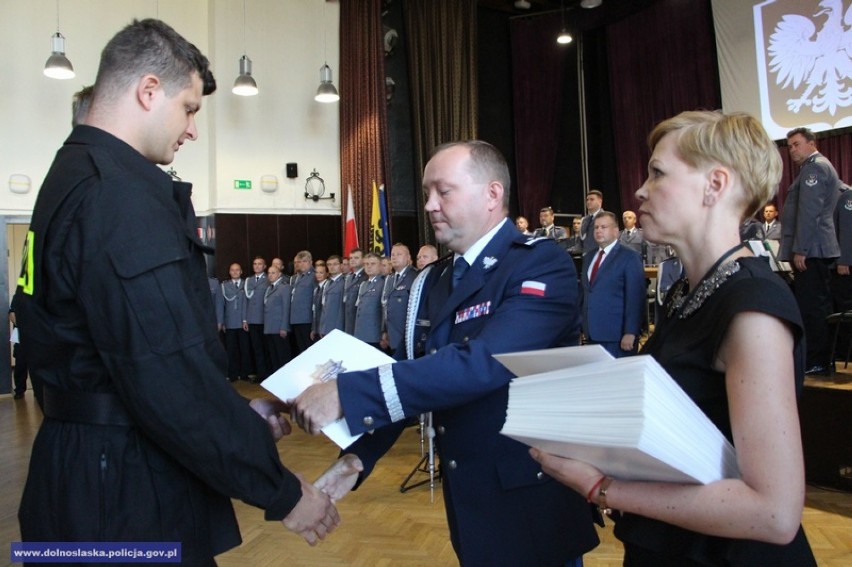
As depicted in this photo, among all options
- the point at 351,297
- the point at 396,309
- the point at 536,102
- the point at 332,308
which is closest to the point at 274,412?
the point at 396,309

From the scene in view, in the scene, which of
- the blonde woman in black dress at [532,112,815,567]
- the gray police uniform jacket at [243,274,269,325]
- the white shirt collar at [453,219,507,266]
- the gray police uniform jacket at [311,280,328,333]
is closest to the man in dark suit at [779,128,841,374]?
the white shirt collar at [453,219,507,266]

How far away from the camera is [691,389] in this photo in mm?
1068

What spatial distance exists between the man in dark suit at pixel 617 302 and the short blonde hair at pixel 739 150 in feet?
12.9

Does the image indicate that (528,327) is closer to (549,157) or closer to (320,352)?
(320,352)

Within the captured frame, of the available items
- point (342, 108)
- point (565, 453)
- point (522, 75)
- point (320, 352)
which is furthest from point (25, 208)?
point (565, 453)

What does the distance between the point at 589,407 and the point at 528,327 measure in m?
0.56

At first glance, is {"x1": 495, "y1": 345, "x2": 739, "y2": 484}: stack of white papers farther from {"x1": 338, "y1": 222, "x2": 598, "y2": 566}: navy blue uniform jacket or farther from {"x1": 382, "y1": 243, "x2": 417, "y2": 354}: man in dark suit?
{"x1": 382, "y1": 243, "x2": 417, "y2": 354}: man in dark suit

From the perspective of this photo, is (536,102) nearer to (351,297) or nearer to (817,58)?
(817,58)

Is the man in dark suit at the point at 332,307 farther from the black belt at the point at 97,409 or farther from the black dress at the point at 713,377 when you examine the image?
the black dress at the point at 713,377

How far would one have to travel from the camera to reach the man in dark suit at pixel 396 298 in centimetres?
704

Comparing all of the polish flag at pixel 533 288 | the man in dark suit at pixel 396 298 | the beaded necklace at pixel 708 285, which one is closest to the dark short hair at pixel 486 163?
the polish flag at pixel 533 288

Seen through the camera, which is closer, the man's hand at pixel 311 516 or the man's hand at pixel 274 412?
the man's hand at pixel 311 516

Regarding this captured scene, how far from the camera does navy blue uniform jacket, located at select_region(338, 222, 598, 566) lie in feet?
4.43

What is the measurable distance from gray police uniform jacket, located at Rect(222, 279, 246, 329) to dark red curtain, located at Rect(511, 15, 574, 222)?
6.00 metres
